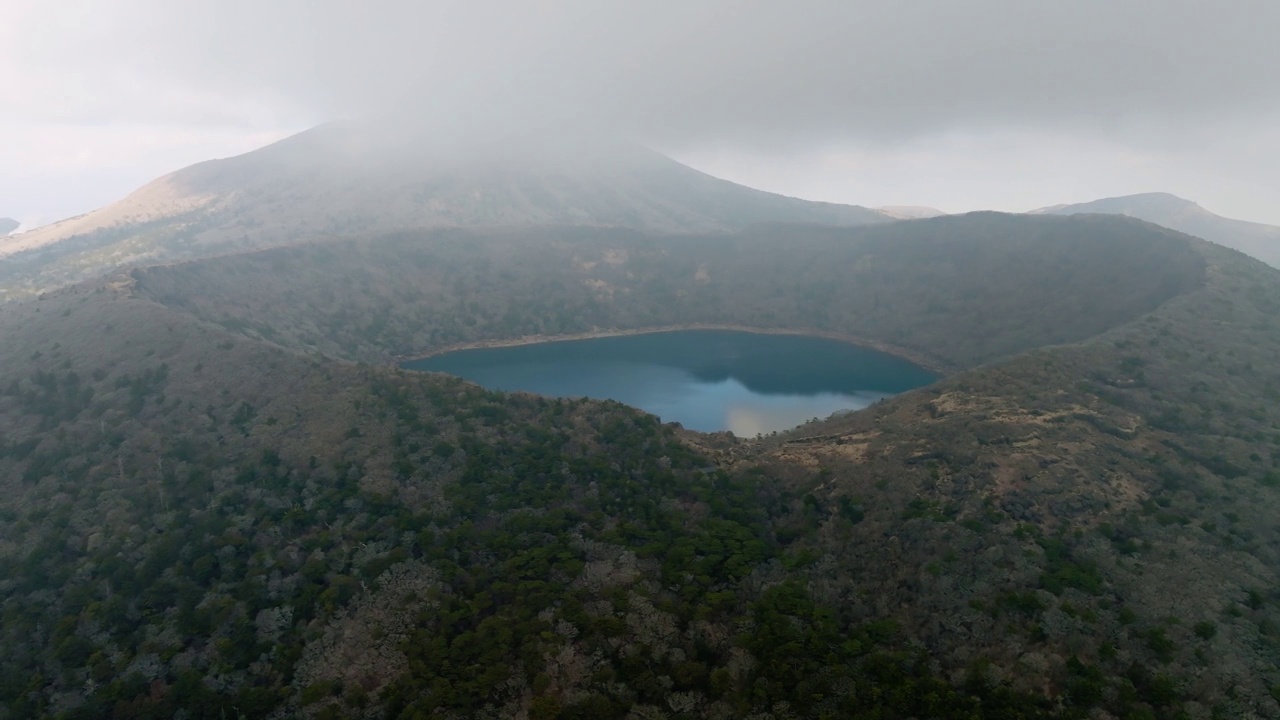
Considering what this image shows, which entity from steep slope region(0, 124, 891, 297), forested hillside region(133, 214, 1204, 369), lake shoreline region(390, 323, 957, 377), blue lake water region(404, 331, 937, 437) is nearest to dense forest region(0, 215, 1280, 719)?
forested hillside region(133, 214, 1204, 369)

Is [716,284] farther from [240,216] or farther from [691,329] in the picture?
[240,216]

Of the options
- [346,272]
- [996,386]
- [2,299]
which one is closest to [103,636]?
[996,386]

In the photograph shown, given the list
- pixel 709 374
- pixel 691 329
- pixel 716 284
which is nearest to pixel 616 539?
pixel 709 374

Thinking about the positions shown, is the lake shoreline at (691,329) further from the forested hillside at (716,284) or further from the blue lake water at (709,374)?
the blue lake water at (709,374)

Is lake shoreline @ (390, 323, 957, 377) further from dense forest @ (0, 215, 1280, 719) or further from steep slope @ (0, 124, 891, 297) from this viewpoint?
steep slope @ (0, 124, 891, 297)

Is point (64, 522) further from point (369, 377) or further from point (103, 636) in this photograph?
point (369, 377)

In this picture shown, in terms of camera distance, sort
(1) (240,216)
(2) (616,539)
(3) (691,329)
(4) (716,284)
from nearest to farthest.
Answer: (2) (616,539) → (3) (691,329) → (4) (716,284) → (1) (240,216)
